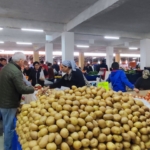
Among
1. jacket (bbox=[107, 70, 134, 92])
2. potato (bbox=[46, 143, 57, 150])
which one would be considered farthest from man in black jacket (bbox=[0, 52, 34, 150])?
jacket (bbox=[107, 70, 134, 92])

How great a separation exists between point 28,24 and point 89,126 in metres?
6.77

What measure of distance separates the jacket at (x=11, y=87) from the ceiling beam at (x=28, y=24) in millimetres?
5226

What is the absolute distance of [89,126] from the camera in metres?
1.35

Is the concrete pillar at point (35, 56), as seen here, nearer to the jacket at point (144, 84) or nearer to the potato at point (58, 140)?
the jacket at point (144, 84)

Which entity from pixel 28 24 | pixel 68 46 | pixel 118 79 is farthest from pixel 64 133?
pixel 68 46

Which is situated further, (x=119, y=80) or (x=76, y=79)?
(x=119, y=80)

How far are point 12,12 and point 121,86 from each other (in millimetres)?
4719

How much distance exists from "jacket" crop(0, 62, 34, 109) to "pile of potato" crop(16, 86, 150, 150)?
2.47 ft

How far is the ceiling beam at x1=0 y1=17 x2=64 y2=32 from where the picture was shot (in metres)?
7.09

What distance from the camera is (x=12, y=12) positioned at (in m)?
6.47

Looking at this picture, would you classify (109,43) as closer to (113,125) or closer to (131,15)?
(131,15)

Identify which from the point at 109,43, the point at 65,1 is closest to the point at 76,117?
the point at 65,1

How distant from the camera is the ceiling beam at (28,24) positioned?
7086 millimetres

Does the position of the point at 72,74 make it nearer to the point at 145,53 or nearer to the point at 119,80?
the point at 119,80
